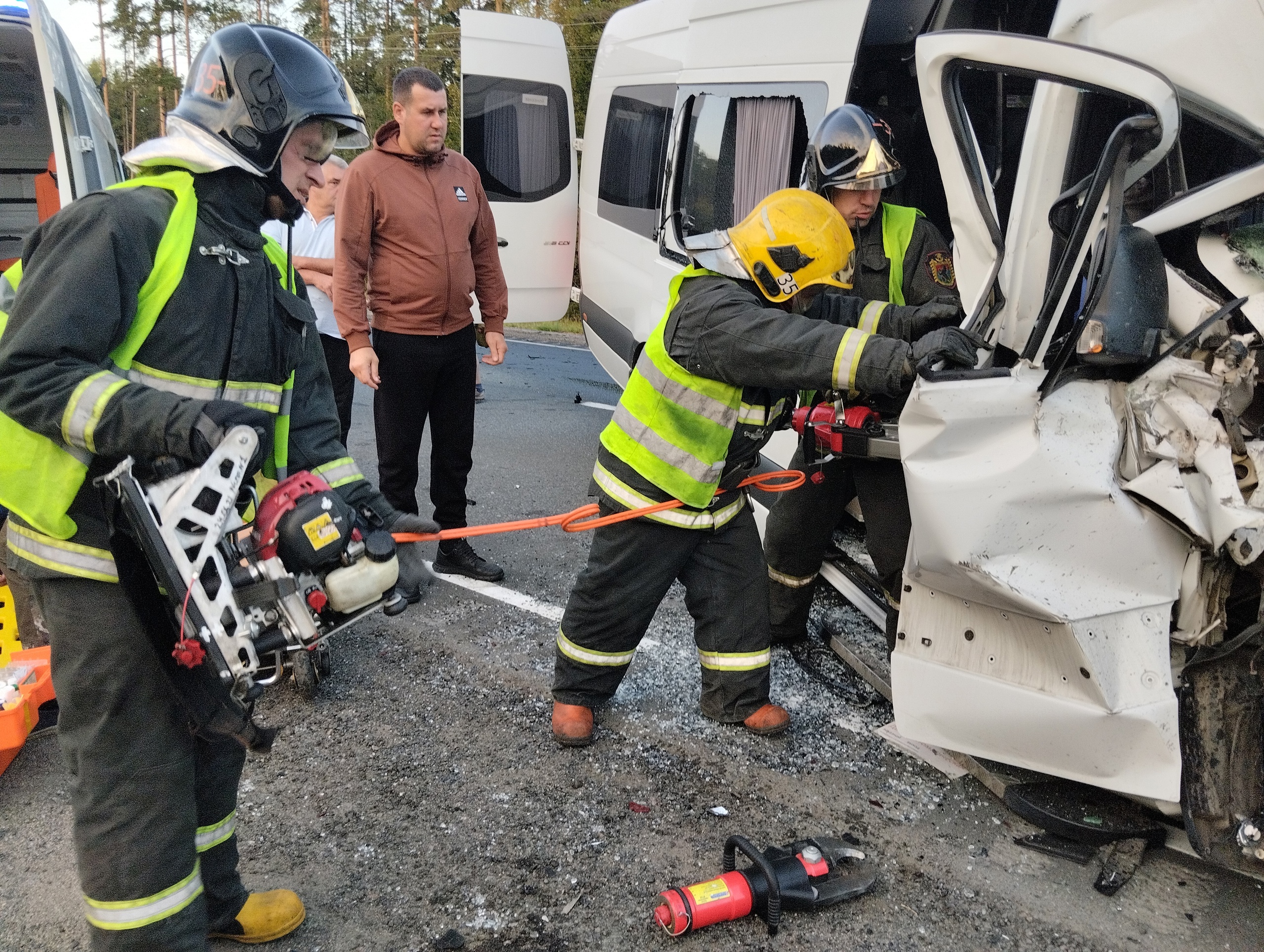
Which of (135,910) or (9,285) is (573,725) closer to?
(135,910)

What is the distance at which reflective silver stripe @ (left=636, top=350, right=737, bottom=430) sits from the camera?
275cm

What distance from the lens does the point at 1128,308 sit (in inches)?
85.2

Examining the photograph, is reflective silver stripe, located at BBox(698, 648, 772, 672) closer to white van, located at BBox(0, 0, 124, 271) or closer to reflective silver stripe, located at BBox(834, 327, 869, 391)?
reflective silver stripe, located at BBox(834, 327, 869, 391)

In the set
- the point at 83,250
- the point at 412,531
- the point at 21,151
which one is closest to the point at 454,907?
the point at 412,531

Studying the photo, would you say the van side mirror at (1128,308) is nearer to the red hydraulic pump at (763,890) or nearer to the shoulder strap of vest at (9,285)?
the red hydraulic pump at (763,890)

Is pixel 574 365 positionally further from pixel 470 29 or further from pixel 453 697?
pixel 453 697

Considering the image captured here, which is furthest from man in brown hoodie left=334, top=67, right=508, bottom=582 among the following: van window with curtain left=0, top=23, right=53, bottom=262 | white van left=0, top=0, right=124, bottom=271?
van window with curtain left=0, top=23, right=53, bottom=262

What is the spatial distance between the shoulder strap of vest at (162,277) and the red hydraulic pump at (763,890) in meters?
1.61

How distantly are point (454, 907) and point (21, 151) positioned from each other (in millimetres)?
8489

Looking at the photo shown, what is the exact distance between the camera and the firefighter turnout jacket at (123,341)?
1607mm

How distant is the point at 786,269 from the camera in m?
2.60

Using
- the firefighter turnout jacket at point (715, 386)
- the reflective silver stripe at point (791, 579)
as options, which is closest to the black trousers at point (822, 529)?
the reflective silver stripe at point (791, 579)

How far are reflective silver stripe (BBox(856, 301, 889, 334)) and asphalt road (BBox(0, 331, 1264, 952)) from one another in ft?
4.13

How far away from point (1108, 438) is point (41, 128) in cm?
895
